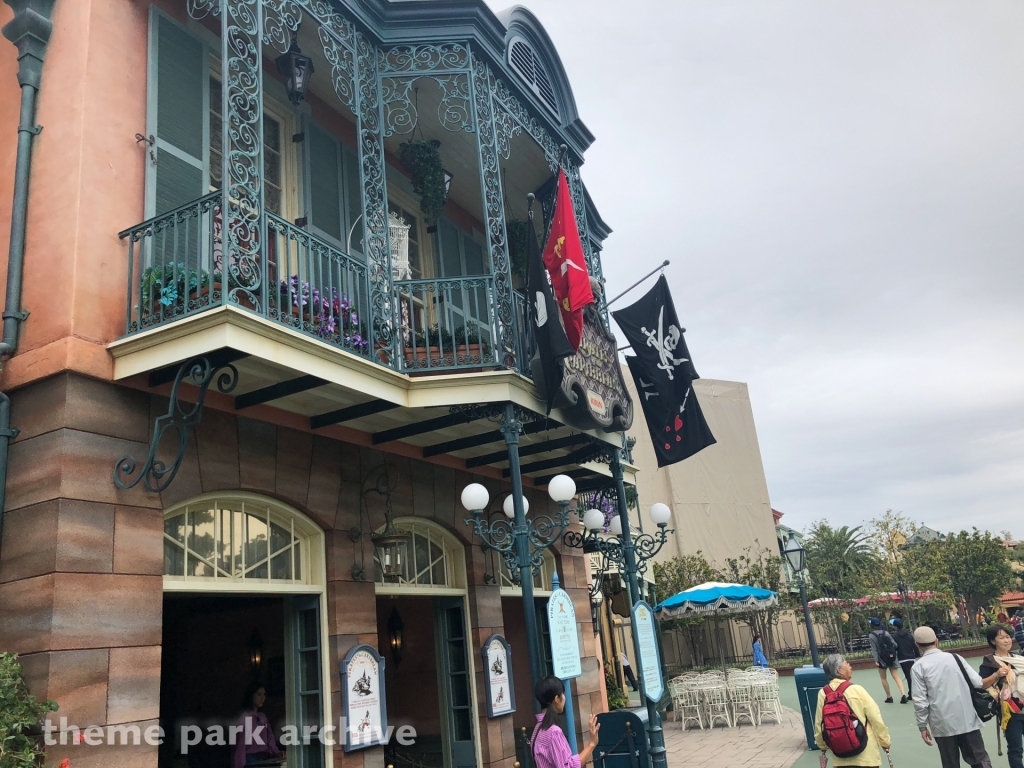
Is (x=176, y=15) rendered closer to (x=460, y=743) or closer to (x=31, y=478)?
(x=31, y=478)

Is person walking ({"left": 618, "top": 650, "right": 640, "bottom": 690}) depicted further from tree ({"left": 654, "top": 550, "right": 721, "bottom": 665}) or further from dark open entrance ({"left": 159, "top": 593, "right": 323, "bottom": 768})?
dark open entrance ({"left": 159, "top": 593, "right": 323, "bottom": 768})

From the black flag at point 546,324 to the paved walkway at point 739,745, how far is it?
241 inches

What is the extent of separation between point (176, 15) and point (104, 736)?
6151mm

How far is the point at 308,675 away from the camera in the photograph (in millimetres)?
7637

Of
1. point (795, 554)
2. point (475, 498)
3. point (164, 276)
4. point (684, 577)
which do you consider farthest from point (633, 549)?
point (684, 577)

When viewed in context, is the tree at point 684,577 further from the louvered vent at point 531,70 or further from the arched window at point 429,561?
the louvered vent at point 531,70

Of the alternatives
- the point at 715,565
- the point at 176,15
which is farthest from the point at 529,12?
→ the point at 715,565

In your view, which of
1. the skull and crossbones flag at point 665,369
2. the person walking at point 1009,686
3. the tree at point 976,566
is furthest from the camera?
the tree at point 976,566

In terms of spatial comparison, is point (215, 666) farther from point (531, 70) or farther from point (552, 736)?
point (531, 70)

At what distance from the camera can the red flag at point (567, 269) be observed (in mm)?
8305

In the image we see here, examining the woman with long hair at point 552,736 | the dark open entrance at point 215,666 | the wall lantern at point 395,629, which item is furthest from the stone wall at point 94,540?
the wall lantern at point 395,629

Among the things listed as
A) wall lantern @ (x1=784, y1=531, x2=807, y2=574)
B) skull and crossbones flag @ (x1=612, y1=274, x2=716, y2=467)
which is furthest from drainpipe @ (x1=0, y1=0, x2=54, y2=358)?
wall lantern @ (x1=784, y1=531, x2=807, y2=574)

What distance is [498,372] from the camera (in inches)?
313

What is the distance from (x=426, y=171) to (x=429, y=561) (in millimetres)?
4630
